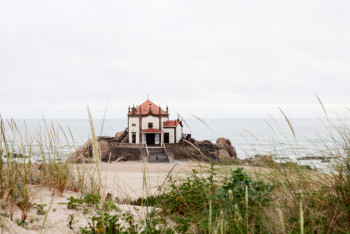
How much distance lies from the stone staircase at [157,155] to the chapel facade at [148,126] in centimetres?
106

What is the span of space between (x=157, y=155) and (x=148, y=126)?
3.60 metres

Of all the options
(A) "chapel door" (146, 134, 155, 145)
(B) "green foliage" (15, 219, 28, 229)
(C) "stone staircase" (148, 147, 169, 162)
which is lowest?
(C) "stone staircase" (148, 147, 169, 162)

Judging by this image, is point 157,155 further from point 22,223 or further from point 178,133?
point 22,223

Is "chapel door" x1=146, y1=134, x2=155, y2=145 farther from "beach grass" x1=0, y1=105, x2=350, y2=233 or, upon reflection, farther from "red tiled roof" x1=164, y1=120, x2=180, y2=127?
"beach grass" x1=0, y1=105, x2=350, y2=233

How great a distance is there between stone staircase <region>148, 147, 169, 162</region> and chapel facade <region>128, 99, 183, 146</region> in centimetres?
106

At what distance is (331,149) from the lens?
144 inches

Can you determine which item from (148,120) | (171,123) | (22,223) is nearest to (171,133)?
(171,123)

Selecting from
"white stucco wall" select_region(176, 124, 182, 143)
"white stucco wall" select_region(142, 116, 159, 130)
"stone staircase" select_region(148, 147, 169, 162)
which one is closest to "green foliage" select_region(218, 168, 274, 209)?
"stone staircase" select_region(148, 147, 169, 162)

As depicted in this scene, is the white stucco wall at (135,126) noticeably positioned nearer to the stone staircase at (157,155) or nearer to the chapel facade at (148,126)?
the chapel facade at (148,126)

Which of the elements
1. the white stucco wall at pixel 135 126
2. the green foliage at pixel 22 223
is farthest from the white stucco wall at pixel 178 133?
the green foliage at pixel 22 223

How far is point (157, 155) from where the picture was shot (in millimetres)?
27609

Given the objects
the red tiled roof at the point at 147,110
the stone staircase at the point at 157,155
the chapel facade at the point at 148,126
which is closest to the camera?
the stone staircase at the point at 157,155

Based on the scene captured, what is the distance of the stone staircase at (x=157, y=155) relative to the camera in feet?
88.8

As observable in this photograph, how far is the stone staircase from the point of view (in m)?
27.1
